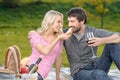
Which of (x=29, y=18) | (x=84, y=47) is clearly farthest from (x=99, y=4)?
(x=84, y=47)

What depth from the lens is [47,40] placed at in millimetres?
5863

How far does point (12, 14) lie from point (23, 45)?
7.83 meters

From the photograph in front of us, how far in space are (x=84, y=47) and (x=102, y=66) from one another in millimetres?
370

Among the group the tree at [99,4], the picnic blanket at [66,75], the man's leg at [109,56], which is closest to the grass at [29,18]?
the tree at [99,4]

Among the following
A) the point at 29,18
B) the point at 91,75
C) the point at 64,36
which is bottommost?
the point at 29,18

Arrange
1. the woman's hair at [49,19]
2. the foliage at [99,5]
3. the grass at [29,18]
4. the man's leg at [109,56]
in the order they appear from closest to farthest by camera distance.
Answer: the woman's hair at [49,19] < the man's leg at [109,56] < the grass at [29,18] < the foliage at [99,5]

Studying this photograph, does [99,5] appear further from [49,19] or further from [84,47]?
[49,19]

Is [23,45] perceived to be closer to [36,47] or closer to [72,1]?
[72,1]

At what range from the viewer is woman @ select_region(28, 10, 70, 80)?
5727 mm

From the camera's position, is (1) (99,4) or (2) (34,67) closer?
(2) (34,67)

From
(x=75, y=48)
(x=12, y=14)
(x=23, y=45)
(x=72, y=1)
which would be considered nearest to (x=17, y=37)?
(x=23, y=45)

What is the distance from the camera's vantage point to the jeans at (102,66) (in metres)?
5.79

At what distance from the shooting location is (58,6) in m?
25.8

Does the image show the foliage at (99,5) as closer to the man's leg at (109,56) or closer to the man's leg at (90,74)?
the man's leg at (109,56)
